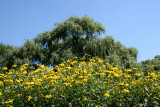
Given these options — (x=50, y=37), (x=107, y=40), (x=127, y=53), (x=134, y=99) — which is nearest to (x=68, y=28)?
(x=50, y=37)

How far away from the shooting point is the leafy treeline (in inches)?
535

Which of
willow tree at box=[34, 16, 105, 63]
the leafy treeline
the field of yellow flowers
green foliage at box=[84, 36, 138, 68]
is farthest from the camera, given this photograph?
willow tree at box=[34, 16, 105, 63]

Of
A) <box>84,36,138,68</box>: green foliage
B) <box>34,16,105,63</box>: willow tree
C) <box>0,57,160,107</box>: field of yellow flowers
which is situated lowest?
<box>0,57,160,107</box>: field of yellow flowers

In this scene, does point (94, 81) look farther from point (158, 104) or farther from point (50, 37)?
point (50, 37)

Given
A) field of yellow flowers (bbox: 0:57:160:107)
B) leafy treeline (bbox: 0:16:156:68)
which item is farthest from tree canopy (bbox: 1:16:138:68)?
field of yellow flowers (bbox: 0:57:160:107)

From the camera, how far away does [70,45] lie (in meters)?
16.0

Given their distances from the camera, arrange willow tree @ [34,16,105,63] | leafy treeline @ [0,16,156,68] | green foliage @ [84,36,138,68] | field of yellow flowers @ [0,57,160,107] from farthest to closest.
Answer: willow tree @ [34,16,105,63] → leafy treeline @ [0,16,156,68] → green foliage @ [84,36,138,68] → field of yellow flowers @ [0,57,160,107]

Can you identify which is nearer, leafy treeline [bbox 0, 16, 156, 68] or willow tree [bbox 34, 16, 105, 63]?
leafy treeline [bbox 0, 16, 156, 68]

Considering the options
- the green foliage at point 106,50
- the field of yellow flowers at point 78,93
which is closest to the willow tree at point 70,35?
the green foliage at point 106,50

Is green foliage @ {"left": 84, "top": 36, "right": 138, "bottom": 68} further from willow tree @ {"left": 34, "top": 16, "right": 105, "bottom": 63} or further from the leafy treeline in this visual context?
willow tree @ {"left": 34, "top": 16, "right": 105, "bottom": 63}

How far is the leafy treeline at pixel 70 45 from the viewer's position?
44.6 feet

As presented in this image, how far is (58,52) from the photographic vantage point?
568 inches

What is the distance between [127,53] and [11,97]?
42.0ft

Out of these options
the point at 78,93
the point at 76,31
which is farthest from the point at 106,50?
the point at 78,93
